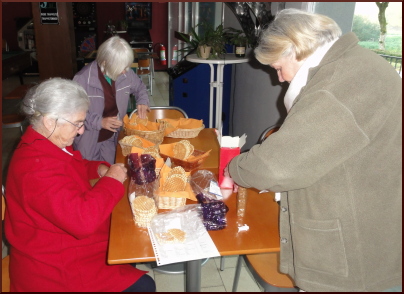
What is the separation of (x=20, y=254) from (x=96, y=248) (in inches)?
11.1

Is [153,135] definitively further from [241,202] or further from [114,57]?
[241,202]

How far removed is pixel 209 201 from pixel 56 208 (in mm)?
594

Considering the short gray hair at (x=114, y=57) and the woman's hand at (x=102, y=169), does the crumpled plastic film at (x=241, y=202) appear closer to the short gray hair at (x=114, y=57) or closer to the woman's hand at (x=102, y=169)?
the woman's hand at (x=102, y=169)

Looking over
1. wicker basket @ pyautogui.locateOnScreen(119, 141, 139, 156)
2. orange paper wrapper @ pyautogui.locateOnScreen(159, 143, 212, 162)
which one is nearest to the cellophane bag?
orange paper wrapper @ pyautogui.locateOnScreen(159, 143, 212, 162)

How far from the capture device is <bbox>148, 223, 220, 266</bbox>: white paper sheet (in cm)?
115

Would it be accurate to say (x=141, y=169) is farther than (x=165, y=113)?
No

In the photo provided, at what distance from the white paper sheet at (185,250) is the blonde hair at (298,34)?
2.37 feet

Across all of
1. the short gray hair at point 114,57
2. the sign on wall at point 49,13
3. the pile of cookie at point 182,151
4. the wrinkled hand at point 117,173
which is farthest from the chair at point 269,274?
the sign on wall at point 49,13

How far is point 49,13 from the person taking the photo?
5.42m

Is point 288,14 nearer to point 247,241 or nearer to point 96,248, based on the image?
point 247,241

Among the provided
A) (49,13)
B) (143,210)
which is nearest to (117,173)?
(143,210)

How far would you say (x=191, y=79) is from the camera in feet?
13.4

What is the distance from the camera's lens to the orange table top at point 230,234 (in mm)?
1188

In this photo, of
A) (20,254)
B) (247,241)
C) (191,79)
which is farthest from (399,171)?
(191,79)
